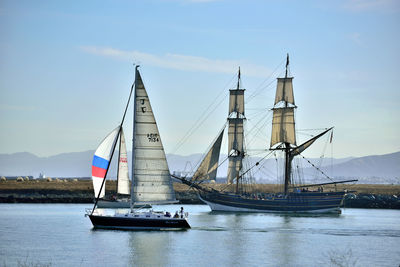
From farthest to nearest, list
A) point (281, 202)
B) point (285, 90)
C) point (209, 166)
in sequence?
1. point (285, 90)
2. point (281, 202)
3. point (209, 166)

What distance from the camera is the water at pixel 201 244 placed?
52.0 metres

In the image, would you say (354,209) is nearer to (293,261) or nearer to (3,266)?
(293,261)

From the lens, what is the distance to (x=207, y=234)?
225ft

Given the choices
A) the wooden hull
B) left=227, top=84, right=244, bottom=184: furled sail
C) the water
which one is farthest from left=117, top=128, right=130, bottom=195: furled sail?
left=227, top=84, right=244, bottom=184: furled sail

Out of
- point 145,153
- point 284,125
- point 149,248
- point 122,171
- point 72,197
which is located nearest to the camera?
point 149,248

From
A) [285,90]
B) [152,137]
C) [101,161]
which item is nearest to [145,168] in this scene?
[152,137]

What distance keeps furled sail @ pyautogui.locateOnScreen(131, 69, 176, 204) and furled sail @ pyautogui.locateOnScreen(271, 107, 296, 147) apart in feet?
173

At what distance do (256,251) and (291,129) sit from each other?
59348 mm

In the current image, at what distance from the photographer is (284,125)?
115625 millimetres

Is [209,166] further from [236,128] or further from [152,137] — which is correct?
[152,137]

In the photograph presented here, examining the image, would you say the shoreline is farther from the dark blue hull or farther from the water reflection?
the water reflection

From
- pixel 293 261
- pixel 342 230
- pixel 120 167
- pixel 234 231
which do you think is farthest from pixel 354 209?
pixel 293 261

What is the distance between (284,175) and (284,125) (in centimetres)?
808

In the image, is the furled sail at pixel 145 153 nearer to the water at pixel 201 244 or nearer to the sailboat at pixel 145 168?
the sailboat at pixel 145 168
